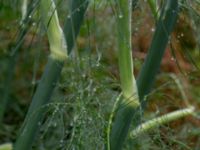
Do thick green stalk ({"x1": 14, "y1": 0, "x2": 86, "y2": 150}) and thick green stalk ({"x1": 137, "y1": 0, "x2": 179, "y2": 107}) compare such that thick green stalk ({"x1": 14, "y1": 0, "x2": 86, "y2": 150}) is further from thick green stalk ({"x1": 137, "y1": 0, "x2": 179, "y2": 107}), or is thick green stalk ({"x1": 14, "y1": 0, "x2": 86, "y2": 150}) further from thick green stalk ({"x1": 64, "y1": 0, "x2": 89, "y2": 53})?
thick green stalk ({"x1": 137, "y1": 0, "x2": 179, "y2": 107})

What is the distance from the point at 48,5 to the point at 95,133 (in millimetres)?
215

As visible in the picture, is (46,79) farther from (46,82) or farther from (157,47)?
(157,47)

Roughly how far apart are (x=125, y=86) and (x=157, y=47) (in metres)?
0.07

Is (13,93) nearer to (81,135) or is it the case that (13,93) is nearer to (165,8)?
(81,135)

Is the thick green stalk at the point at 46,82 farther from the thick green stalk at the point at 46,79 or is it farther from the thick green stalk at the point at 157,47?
the thick green stalk at the point at 157,47

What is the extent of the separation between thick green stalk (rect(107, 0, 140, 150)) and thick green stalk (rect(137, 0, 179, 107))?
15 millimetres

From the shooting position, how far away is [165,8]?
2.39 ft

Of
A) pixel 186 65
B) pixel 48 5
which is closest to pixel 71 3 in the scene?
pixel 48 5

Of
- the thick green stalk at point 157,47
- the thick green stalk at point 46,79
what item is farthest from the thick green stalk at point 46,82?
the thick green stalk at point 157,47

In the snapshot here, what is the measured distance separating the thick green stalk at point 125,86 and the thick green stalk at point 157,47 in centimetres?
1

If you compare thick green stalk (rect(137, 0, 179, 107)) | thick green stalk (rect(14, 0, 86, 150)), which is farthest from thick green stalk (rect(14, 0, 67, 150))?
thick green stalk (rect(137, 0, 179, 107))

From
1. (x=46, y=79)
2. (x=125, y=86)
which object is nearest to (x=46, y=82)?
(x=46, y=79)

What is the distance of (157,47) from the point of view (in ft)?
2.60

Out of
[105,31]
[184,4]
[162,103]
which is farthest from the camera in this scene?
[105,31]
